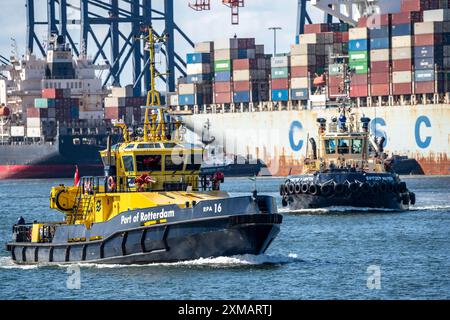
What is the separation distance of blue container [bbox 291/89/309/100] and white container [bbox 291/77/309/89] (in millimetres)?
290

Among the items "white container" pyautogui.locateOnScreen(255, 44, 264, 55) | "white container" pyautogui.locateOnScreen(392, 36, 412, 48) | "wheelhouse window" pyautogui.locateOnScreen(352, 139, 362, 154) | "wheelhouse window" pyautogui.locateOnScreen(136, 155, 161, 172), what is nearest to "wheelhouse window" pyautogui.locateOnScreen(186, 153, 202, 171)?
"wheelhouse window" pyautogui.locateOnScreen(136, 155, 161, 172)

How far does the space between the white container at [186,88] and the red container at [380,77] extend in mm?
23638

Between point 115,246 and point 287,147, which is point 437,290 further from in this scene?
point 287,147

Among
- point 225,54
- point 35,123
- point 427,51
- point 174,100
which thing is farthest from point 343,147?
point 35,123

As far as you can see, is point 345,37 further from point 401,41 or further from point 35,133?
point 35,133

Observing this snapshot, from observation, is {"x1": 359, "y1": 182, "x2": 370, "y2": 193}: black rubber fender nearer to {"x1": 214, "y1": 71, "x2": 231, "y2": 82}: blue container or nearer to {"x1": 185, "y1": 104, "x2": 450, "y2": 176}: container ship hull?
{"x1": 185, "y1": 104, "x2": 450, "y2": 176}: container ship hull

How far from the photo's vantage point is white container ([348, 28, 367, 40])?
10781cm

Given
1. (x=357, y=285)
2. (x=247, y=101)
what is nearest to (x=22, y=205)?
(x=357, y=285)

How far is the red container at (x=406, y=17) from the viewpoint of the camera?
4144 inches

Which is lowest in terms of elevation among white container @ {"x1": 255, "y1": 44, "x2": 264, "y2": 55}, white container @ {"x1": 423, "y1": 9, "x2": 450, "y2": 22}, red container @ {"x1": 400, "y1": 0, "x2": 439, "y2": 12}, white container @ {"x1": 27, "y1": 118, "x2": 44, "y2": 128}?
white container @ {"x1": 27, "y1": 118, "x2": 44, "y2": 128}

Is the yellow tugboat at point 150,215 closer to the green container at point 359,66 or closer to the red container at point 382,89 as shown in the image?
the green container at point 359,66

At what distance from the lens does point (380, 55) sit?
106 m
